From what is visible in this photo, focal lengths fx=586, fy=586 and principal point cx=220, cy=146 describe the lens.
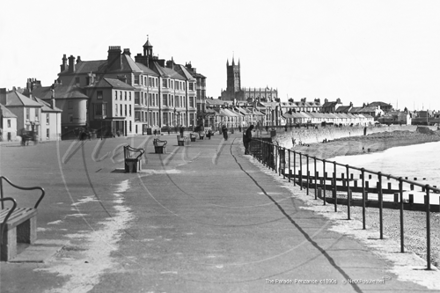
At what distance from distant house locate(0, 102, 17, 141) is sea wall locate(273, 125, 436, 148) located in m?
26.7

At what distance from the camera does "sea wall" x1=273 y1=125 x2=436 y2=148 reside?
83.1 meters

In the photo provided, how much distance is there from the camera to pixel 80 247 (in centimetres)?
794

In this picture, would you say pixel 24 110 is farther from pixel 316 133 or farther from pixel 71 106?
pixel 316 133

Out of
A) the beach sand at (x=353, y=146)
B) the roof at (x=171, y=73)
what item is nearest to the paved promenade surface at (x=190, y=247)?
the beach sand at (x=353, y=146)

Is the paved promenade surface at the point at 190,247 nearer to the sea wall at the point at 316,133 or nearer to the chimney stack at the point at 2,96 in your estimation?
the sea wall at the point at 316,133

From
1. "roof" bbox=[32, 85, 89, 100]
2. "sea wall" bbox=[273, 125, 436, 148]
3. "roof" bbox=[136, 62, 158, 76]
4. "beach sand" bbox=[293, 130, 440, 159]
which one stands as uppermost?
"roof" bbox=[136, 62, 158, 76]

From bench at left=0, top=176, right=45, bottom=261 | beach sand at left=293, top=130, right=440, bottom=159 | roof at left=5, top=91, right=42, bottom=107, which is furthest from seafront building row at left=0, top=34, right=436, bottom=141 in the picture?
bench at left=0, top=176, right=45, bottom=261

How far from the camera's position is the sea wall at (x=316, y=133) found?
83.1 m

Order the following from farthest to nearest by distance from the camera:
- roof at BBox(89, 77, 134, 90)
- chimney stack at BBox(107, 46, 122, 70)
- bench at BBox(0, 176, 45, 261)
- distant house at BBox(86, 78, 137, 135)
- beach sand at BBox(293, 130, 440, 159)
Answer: beach sand at BBox(293, 130, 440, 159), chimney stack at BBox(107, 46, 122, 70), roof at BBox(89, 77, 134, 90), distant house at BBox(86, 78, 137, 135), bench at BBox(0, 176, 45, 261)

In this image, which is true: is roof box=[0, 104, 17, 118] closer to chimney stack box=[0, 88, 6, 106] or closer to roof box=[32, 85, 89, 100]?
chimney stack box=[0, 88, 6, 106]

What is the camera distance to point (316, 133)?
380 feet

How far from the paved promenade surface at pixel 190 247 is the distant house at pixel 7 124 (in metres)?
44.5

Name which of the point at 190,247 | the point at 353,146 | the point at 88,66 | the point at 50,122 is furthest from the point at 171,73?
the point at 190,247

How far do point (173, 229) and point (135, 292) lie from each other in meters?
3.52
